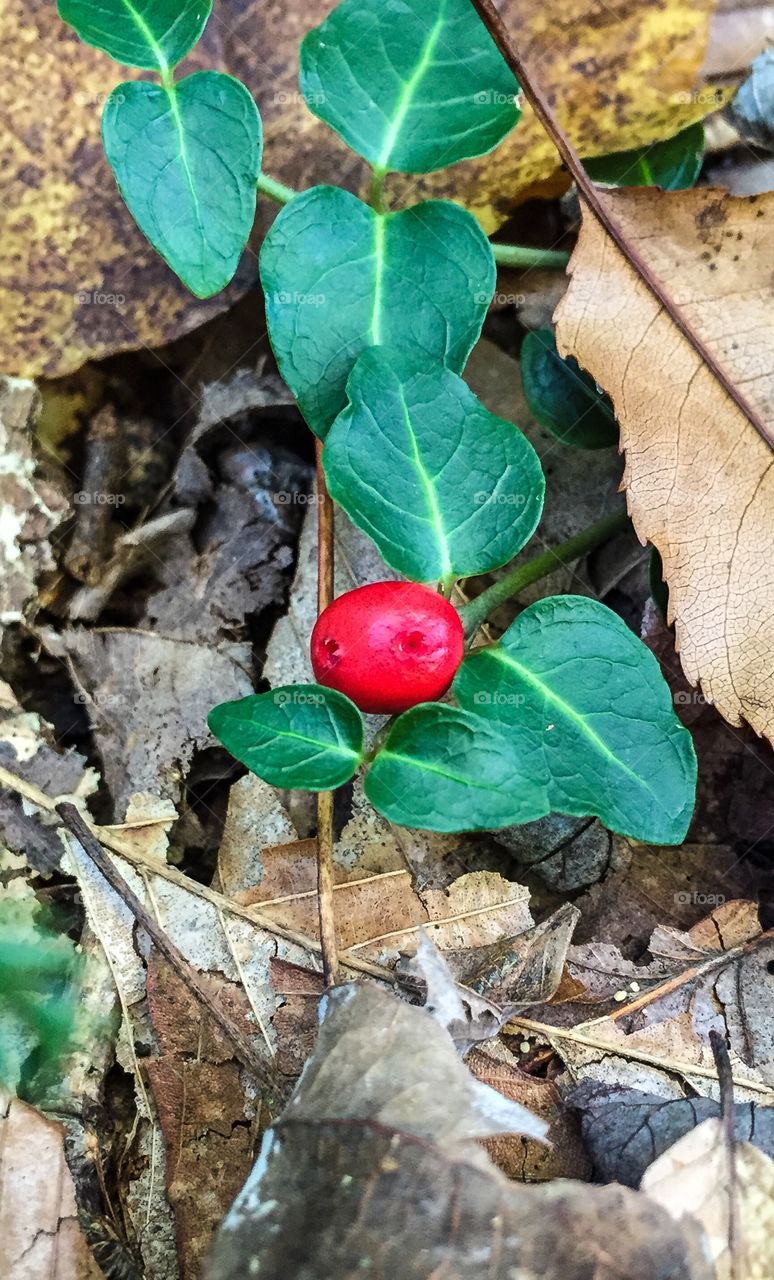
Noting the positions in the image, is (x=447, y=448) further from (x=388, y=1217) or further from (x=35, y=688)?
(x=388, y=1217)

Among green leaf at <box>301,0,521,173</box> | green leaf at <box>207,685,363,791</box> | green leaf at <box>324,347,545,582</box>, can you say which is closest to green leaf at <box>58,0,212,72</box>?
green leaf at <box>301,0,521,173</box>

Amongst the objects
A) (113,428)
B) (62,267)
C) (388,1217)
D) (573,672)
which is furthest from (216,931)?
(62,267)

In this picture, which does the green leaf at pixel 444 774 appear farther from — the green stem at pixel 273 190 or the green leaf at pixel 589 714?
the green stem at pixel 273 190

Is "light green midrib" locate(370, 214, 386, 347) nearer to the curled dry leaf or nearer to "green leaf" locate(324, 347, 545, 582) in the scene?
"green leaf" locate(324, 347, 545, 582)

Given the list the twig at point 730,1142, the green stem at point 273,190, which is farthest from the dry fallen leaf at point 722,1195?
the green stem at point 273,190

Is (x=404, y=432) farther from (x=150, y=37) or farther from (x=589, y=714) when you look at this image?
(x=150, y=37)

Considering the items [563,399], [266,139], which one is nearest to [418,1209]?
[563,399]
